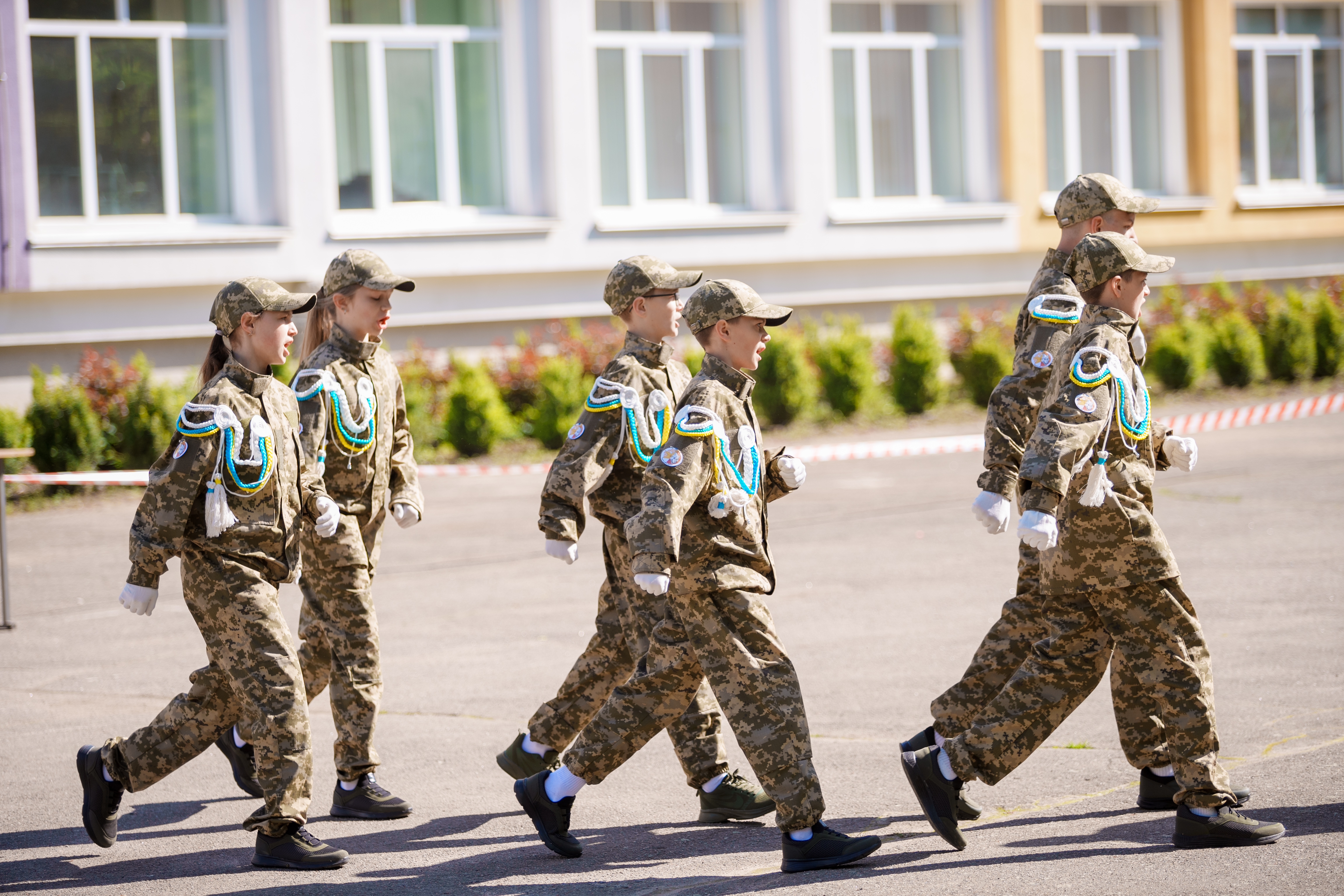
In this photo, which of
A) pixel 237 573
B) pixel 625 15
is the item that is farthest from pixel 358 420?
pixel 625 15

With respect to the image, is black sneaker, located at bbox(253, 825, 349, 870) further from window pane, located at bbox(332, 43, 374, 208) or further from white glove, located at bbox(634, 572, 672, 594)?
window pane, located at bbox(332, 43, 374, 208)

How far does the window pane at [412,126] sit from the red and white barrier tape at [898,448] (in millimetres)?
4626

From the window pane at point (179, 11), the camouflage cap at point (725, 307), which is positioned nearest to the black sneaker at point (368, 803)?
the camouflage cap at point (725, 307)

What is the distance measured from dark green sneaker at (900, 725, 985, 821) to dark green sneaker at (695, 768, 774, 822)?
0.52 meters

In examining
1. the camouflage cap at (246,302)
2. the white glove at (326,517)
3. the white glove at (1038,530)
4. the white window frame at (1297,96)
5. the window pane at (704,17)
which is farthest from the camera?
the white window frame at (1297,96)

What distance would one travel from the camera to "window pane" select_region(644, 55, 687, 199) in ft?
69.8

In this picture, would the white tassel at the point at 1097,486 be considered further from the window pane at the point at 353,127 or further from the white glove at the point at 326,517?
the window pane at the point at 353,127

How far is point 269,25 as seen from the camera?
18.5 metres

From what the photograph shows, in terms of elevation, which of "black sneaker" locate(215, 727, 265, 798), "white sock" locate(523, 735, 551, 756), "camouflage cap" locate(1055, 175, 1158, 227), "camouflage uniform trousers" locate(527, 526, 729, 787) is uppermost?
"camouflage cap" locate(1055, 175, 1158, 227)

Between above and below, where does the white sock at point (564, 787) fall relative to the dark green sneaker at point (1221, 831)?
above

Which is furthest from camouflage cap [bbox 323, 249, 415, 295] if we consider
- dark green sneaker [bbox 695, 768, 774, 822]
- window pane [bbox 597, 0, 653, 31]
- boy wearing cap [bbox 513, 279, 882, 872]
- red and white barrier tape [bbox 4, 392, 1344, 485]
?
window pane [bbox 597, 0, 653, 31]

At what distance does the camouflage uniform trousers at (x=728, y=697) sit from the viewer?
517cm

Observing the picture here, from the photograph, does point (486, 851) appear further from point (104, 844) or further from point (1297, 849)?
point (1297, 849)

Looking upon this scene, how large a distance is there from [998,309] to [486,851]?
1588 centimetres
